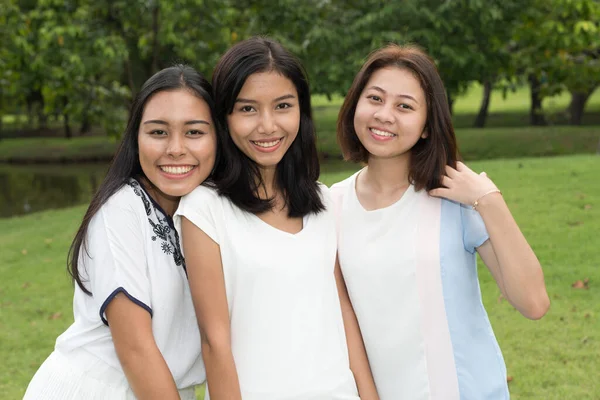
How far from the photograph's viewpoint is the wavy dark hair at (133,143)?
2385 millimetres

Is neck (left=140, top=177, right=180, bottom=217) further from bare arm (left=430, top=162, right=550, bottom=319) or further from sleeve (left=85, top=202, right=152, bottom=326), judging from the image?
bare arm (left=430, top=162, right=550, bottom=319)

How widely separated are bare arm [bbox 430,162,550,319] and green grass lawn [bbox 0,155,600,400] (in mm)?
2449

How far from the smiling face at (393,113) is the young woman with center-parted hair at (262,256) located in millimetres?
252

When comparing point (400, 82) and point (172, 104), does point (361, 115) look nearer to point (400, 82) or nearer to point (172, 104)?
point (400, 82)

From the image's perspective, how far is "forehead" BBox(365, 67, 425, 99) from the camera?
254 cm

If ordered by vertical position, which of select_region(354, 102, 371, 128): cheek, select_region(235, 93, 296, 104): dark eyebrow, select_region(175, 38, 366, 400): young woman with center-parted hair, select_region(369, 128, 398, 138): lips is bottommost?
select_region(175, 38, 366, 400): young woman with center-parted hair

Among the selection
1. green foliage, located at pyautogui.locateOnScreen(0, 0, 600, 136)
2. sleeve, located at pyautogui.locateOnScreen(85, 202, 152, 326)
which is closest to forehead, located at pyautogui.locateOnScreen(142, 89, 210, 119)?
sleeve, located at pyautogui.locateOnScreen(85, 202, 152, 326)

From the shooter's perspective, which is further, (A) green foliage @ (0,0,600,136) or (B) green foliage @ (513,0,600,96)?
(A) green foliage @ (0,0,600,136)

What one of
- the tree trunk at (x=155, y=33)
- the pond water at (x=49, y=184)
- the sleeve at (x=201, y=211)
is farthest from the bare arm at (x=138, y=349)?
the pond water at (x=49, y=184)

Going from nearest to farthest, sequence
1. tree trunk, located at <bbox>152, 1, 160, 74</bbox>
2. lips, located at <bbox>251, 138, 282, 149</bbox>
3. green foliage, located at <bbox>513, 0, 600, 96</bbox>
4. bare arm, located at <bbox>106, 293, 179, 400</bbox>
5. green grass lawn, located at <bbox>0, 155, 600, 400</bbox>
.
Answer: bare arm, located at <bbox>106, 293, 179, 400</bbox> → lips, located at <bbox>251, 138, 282, 149</bbox> → green grass lawn, located at <bbox>0, 155, 600, 400</bbox> → green foliage, located at <bbox>513, 0, 600, 96</bbox> → tree trunk, located at <bbox>152, 1, 160, 74</bbox>

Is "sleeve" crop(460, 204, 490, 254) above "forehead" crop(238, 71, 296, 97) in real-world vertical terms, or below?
below

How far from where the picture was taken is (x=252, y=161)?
257 cm

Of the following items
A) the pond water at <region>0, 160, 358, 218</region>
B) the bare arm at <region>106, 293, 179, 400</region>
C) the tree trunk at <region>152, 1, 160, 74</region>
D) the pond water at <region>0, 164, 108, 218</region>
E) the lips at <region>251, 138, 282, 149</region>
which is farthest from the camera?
the pond water at <region>0, 164, 108, 218</region>

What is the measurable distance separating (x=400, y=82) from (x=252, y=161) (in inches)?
23.0
